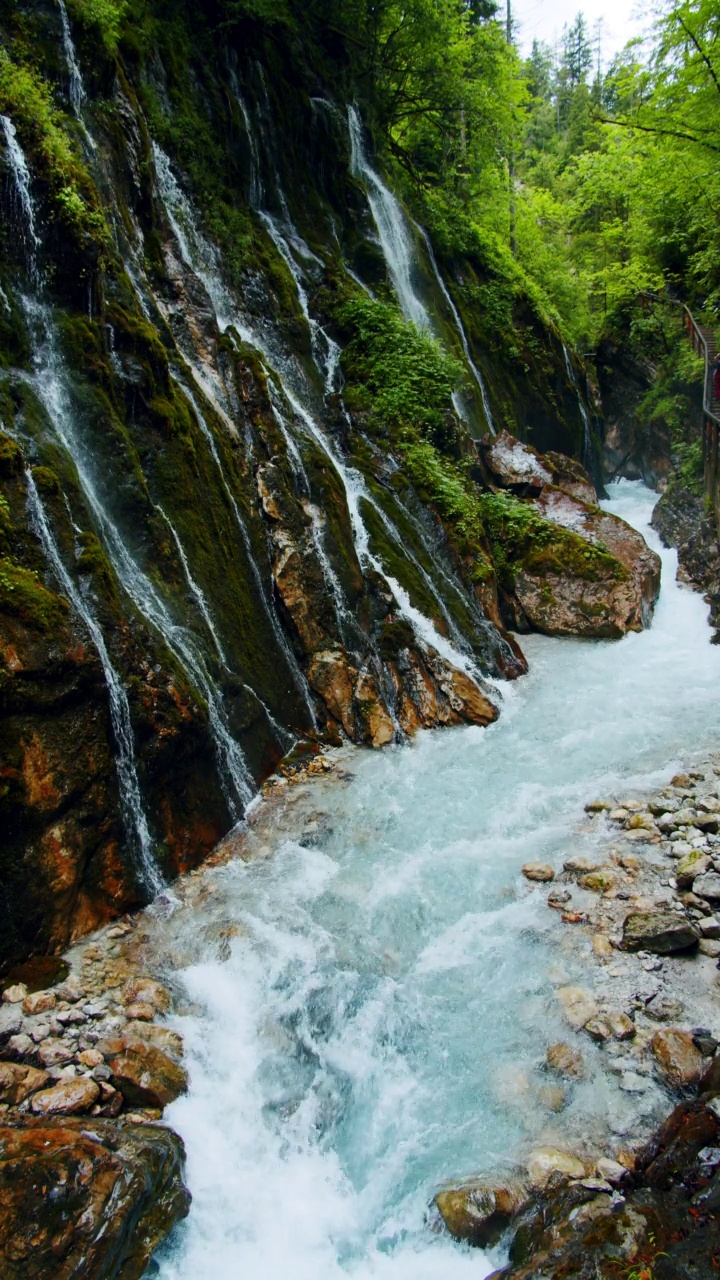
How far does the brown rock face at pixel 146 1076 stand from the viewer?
4.18m

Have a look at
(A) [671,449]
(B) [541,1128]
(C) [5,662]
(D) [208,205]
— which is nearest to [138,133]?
(D) [208,205]

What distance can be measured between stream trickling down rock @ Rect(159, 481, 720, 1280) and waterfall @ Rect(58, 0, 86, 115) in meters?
9.68

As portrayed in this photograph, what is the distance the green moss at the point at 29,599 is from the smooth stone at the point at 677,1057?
17.5ft

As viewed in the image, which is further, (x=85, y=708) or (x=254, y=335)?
(x=254, y=335)

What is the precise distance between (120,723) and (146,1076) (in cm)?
282

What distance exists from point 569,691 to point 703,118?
506 inches

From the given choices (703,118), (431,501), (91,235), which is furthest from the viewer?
(703,118)

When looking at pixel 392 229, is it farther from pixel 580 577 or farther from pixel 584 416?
pixel 580 577

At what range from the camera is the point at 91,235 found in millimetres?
7754

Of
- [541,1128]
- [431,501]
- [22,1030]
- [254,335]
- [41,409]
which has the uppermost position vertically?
[254,335]

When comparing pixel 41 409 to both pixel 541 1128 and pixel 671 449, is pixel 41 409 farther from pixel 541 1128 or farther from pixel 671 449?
pixel 671 449

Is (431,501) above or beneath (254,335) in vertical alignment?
beneath

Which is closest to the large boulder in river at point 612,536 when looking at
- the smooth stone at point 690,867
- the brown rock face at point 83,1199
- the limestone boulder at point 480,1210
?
the smooth stone at point 690,867

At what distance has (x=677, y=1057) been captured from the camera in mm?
4316
